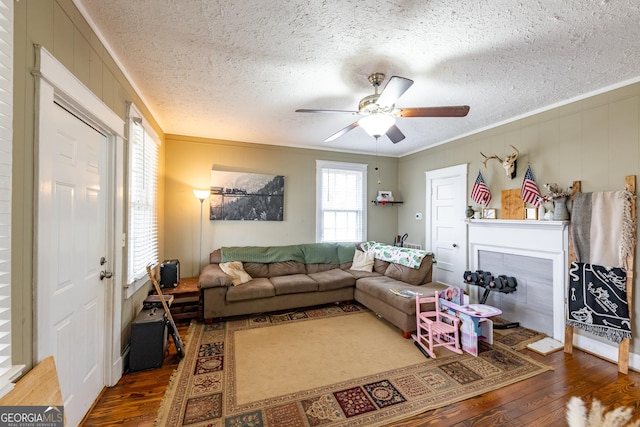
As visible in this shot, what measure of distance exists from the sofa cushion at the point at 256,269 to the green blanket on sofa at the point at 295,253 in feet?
0.20

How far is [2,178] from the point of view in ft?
3.47

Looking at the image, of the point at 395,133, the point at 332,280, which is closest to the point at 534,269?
the point at 395,133

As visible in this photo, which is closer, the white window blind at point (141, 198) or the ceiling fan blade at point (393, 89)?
the ceiling fan blade at point (393, 89)

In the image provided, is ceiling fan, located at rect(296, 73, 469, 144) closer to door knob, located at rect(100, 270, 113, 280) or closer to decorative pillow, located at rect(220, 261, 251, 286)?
door knob, located at rect(100, 270, 113, 280)

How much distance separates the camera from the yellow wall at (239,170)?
411 centimetres

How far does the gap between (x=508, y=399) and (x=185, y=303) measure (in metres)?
3.46

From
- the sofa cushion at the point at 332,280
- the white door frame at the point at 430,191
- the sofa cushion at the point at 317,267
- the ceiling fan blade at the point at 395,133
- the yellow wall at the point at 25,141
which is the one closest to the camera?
the yellow wall at the point at 25,141

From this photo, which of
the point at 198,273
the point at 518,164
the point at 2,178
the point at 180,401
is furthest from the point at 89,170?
the point at 518,164

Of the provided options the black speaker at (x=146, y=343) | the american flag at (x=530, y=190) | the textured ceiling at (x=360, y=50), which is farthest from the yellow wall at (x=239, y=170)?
the american flag at (x=530, y=190)

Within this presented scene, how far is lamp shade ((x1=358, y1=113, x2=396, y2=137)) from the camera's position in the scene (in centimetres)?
224

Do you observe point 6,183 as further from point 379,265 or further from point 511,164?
point 511,164

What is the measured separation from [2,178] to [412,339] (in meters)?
3.38

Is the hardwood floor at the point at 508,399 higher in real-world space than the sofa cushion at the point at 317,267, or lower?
lower

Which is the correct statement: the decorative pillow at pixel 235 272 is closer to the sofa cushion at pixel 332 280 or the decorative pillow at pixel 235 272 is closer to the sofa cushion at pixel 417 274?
the sofa cushion at pixel 332 280
